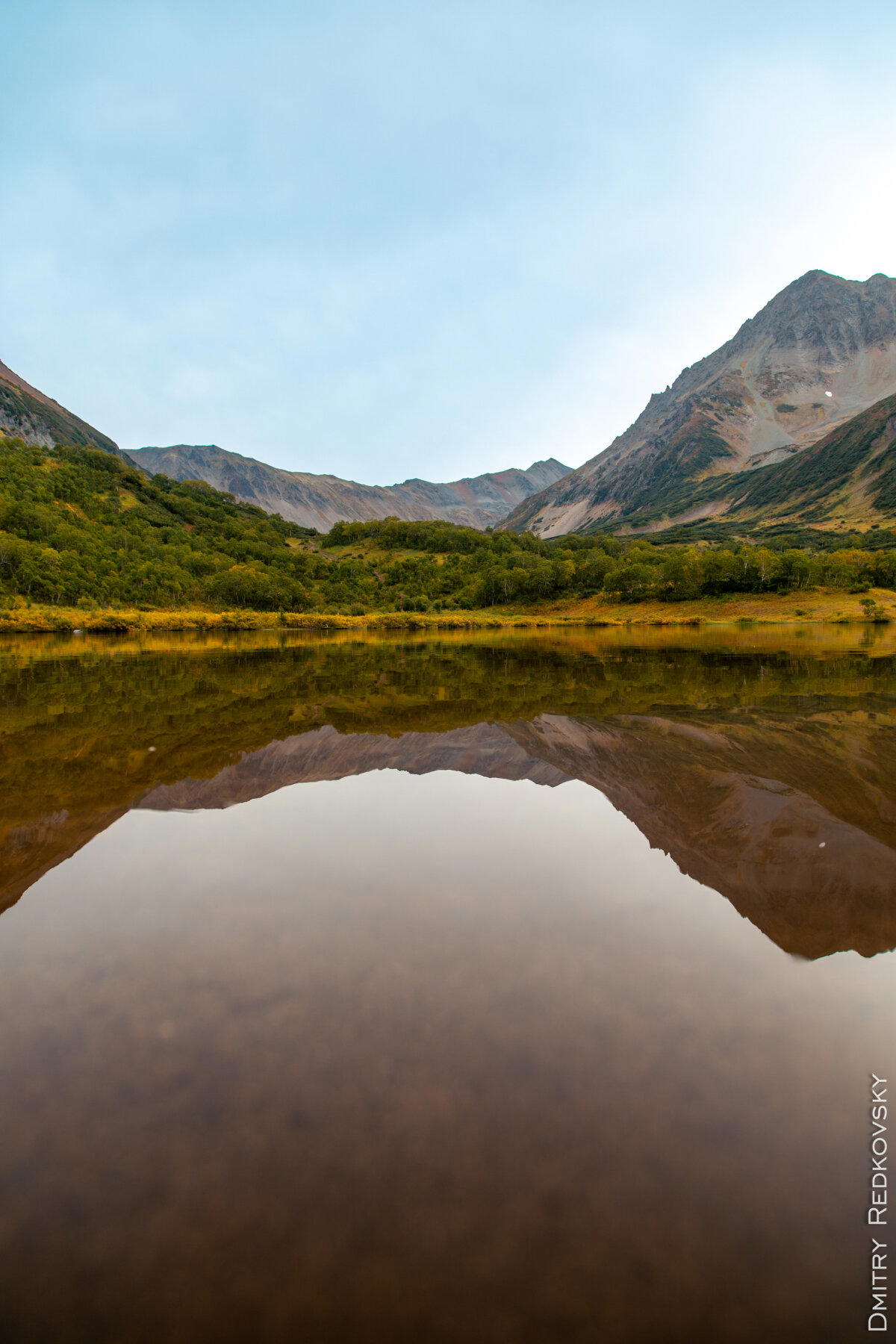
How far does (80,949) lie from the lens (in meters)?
4.70

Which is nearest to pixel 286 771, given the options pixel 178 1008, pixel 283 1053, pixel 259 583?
pixel 178 1008

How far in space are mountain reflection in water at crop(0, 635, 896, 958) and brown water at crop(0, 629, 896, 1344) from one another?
89mm

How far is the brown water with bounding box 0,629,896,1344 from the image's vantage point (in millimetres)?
2293

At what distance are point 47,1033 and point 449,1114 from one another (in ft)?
8.68

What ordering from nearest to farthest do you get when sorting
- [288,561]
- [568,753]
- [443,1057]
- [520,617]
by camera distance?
[443,1057]
[568,753]
[520,617]
[288,561]

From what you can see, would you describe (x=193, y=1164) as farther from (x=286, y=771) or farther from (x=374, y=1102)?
(x=286, y=771)

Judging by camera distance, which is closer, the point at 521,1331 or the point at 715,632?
the point at 521,1331

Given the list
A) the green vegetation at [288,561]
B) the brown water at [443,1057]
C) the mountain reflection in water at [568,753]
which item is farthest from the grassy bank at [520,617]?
the brown water at [443,1057]

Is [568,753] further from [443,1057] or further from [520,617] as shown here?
[520,617]

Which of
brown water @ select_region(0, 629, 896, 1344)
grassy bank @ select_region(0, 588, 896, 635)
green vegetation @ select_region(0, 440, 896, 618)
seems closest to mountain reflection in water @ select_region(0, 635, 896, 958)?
brown water @ select_region(0, 629, 896, 1344)

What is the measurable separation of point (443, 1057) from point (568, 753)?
26.7ft

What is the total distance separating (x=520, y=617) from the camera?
328 feet

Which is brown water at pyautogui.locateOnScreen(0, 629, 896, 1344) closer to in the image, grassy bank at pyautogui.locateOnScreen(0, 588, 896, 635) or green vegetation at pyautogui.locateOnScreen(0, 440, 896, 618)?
grassy bank at pyautogui.locateOnScreen(0, 588, 896, 635)

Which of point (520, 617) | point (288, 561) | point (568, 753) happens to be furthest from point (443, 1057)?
point (288, 561)
